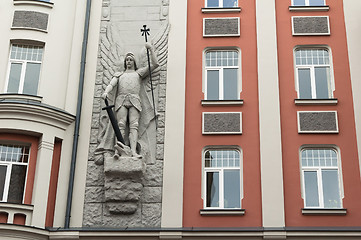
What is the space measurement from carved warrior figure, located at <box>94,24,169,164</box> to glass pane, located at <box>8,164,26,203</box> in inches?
81.9

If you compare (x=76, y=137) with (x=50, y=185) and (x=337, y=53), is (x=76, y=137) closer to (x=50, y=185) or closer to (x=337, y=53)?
(x=50, y=185)

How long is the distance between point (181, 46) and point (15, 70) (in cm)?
508

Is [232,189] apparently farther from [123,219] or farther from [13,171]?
[13,171]

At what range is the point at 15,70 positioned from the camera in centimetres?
1708

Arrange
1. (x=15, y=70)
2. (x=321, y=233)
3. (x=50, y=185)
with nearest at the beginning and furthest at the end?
(x=321, y=233)
(x=50, y=185)
(x=15, y=70)

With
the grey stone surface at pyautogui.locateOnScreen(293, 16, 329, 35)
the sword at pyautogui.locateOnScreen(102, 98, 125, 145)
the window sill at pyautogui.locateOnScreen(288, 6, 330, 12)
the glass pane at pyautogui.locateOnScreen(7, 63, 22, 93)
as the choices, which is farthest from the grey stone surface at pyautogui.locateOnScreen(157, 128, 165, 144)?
the window sill at pyautogui.locateOnScreen(288, 6, 330, 12)

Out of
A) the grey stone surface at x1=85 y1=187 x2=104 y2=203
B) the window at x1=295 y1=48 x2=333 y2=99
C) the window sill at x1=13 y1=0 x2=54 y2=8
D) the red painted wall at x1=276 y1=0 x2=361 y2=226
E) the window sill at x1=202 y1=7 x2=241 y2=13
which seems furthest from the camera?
the window sill at x1=202 y1=7 x2=241 y2=13

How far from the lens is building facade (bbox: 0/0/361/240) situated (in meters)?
15.3

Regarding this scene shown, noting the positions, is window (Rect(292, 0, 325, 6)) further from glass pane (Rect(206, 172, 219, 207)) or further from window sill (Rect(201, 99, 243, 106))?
glass pane (Rect(206, 172, 219, 207))

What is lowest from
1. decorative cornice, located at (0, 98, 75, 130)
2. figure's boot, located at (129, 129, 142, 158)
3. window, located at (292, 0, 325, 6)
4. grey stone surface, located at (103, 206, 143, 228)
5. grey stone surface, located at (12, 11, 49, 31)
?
grey stone surface, located at (103, 206, 143, 228)

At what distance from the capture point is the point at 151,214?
1548 cm

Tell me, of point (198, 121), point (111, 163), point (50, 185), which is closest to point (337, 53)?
point (198, 121)

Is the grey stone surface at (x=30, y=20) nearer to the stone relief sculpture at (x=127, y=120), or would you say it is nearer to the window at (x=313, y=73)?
the stone relief sculpture at (x=127, y=120)

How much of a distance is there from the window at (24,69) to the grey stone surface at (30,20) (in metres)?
0.63
